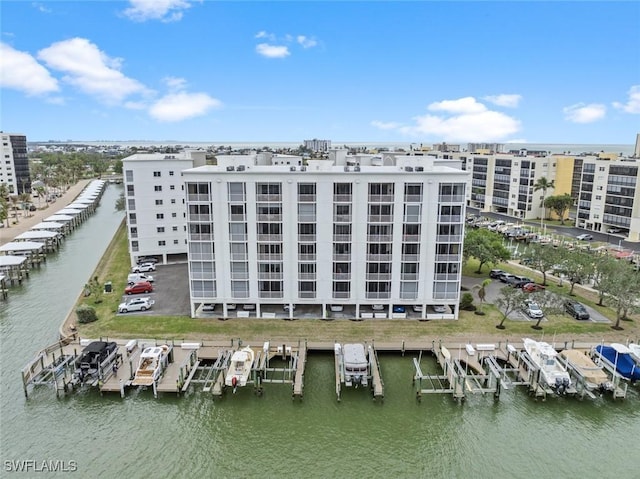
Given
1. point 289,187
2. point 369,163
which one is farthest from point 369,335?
point 369,163

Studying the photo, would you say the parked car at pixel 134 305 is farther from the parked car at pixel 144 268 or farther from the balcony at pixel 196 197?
A: the parked car at pixel 144 268

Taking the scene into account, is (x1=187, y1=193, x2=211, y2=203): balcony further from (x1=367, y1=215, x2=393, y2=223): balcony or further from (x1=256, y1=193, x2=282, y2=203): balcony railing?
(x1=367, y1=215, x2=393, y2=223): balcony

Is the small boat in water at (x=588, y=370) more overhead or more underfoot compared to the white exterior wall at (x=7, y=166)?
more underfoot

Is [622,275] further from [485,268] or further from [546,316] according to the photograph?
[485,268]

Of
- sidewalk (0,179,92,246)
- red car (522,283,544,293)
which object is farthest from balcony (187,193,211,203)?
sidewalk (0,179,92,246)

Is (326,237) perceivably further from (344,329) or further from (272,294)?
(344,329)

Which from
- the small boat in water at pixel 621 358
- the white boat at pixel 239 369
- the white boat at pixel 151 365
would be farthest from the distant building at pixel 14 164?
the small boat in water at pixel 621 358

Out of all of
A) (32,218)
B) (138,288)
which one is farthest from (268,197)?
(32,218)
